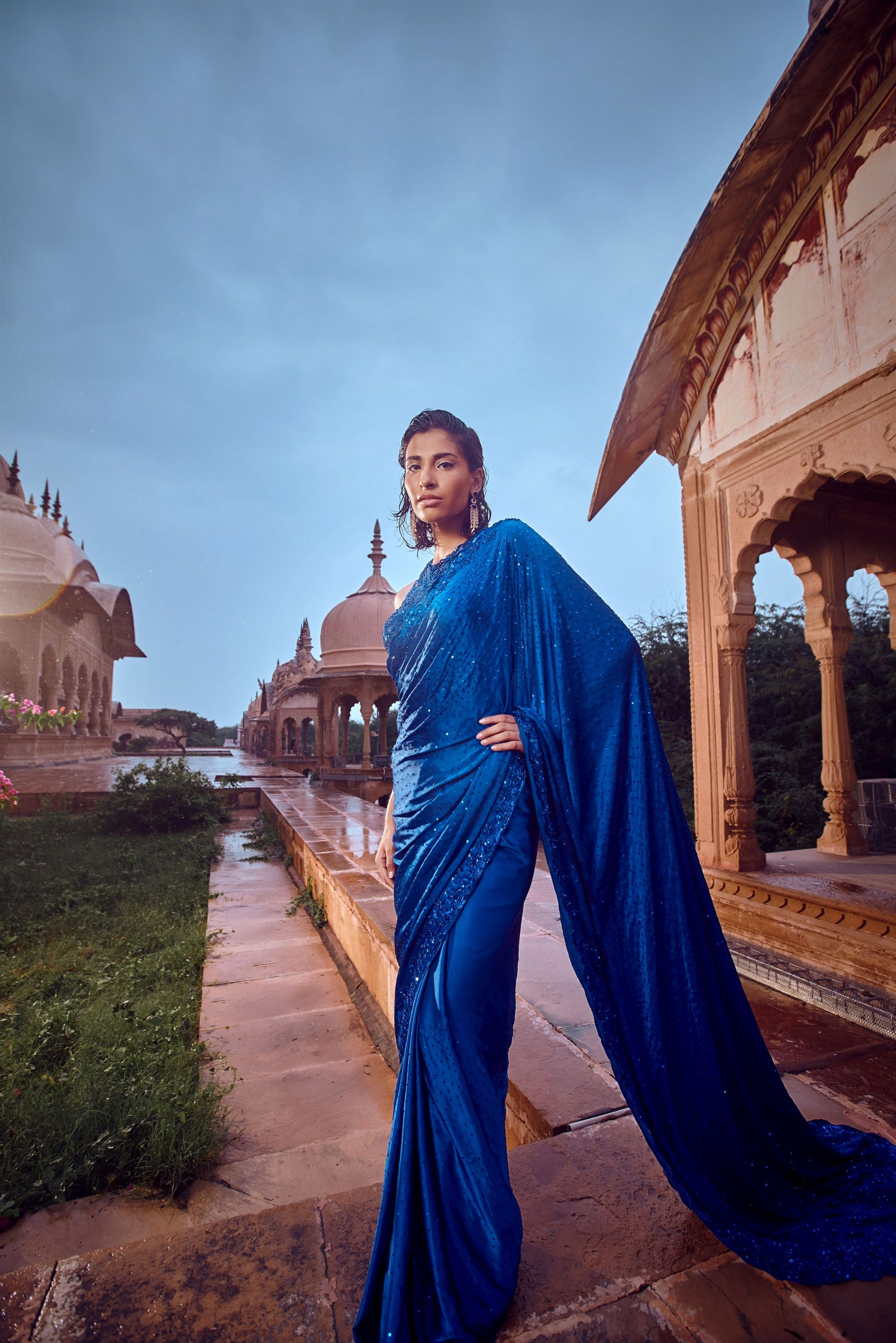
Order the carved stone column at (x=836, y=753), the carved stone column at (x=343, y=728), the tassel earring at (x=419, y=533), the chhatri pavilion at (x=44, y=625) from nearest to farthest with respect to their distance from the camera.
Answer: the tassel earring at (x=419, y=533)
the carved stone column at (x=836, y=753)
the carved stone column at (x=343, y=728)
the chhatri pavilion at (x=44, y=625)

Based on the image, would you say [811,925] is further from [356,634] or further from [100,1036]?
[356,634]

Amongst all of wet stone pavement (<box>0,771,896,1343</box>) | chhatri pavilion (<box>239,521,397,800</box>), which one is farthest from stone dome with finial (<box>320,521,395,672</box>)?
wet stone pavement (<box>0,771,896,1343</box>)

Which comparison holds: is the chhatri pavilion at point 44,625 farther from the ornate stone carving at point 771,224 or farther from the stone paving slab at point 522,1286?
the stone paving slab at point 522,1286

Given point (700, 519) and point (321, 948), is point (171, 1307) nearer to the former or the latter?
point (321, 948)

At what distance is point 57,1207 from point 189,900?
146 inches

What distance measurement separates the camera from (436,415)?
1.60 m

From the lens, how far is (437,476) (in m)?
1.58

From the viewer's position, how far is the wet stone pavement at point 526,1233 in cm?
104

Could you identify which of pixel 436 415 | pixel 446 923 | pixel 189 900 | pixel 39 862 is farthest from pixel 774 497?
pixel 39 862

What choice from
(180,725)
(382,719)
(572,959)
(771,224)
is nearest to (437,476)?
(572,959)

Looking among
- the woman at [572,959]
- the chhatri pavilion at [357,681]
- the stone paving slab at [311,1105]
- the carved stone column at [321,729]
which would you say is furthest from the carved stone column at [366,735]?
the woman at [572,959]

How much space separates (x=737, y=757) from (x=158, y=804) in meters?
7.57

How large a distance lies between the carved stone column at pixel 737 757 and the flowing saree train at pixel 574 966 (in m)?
2.15

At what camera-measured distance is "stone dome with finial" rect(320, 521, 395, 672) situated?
16625 millimetres
